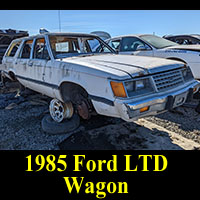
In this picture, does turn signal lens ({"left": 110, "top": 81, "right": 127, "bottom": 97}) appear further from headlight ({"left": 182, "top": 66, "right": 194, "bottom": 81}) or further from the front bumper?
headlight ({"left": 182, "top": 66, "right": 194, "bottom": 81})

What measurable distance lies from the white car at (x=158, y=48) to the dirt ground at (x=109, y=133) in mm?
1063

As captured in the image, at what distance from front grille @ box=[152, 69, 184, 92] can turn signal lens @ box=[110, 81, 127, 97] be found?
504 millimetres

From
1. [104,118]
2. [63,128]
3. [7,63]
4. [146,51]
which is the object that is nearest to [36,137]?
[63,128]

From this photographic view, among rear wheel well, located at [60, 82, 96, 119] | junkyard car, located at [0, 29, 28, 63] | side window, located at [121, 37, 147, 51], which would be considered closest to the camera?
rear wheel well, located at [60, 82, 96, 119]

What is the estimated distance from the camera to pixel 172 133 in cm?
296

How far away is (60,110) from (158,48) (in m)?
3.12

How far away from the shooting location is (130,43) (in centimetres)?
543

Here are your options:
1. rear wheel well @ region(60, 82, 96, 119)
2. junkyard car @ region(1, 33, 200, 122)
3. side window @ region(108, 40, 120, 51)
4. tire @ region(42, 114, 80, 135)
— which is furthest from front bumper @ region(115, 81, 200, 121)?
side window @ region(108, 40, 120, 51)

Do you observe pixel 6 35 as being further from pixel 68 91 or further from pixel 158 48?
pixel 68 91

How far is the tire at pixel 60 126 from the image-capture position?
3062 millimetres

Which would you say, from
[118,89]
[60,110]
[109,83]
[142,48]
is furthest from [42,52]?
[142,48]

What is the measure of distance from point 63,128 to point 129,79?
149cm

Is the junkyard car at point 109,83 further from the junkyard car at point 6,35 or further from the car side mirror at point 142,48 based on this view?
the junkyard car at point 6,35

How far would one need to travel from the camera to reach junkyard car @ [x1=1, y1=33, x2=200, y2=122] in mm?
2170
